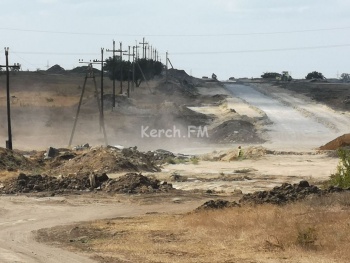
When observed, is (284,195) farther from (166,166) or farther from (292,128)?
(292,128)

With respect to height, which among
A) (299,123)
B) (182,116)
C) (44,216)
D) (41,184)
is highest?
(182,116)

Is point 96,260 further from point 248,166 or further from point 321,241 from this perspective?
point 248,166

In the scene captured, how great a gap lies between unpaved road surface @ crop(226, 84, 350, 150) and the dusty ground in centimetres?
9

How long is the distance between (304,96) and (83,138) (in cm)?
6085

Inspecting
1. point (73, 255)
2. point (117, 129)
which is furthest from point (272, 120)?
point (73, 255)

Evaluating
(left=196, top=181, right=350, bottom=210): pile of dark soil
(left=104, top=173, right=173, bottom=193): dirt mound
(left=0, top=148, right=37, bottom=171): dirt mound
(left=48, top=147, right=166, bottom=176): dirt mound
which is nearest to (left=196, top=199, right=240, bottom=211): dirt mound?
(left=196, top=181, right=350, bottom=210): pile of dark soil

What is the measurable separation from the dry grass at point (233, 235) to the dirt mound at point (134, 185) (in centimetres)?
768

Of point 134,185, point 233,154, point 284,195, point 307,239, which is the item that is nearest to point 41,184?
point 134,185

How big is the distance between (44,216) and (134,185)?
7036mm

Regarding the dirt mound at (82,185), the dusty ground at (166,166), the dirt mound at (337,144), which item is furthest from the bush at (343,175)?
the dirt mound at (337,144)

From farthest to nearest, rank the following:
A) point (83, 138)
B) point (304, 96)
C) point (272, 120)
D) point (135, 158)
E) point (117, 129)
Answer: point (304, 96) → point (272, 120) → point (117, 129) → point (83, 138) → point (135, 158)

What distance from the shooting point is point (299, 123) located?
250 feet

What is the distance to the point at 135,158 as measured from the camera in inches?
1757

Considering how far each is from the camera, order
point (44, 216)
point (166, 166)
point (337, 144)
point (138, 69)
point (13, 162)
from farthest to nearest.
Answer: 1. point (138, 69)
2. point (337, 144)
3. point (166, 166)
4. point (13, 162)
5. point (44, 216)
